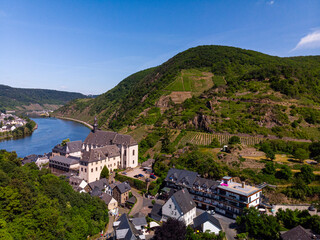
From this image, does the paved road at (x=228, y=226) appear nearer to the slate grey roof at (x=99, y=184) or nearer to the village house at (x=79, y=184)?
the slate grey roof at (x=99, y=184)

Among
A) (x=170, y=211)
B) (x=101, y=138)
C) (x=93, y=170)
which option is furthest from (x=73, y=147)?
(x=170, y=211)

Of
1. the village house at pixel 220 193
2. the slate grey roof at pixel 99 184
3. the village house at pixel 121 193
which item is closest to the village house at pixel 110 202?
the village house at pixel 121 193

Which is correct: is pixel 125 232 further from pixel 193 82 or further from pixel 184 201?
pixel 193 82

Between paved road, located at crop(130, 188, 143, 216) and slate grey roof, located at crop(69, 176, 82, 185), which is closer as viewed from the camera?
paved road, located at crop(130, 188, 143, 216)

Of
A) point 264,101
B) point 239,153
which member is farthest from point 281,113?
point 239,153

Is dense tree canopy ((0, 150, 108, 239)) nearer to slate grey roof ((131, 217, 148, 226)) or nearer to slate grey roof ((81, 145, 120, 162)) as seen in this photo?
slate grey roof ((131, 217, 148, 226))

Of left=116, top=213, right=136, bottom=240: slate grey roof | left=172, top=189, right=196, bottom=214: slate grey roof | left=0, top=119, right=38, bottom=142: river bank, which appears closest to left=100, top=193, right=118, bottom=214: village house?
left=116, top=213, right=136, bottom=240: slate grey roof
